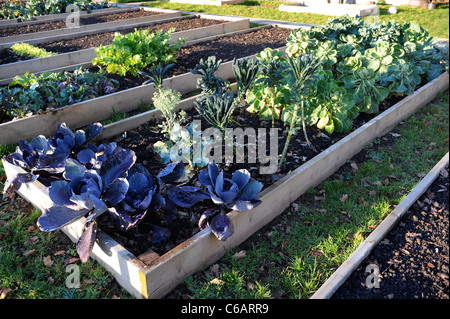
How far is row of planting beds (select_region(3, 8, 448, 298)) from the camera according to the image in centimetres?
256

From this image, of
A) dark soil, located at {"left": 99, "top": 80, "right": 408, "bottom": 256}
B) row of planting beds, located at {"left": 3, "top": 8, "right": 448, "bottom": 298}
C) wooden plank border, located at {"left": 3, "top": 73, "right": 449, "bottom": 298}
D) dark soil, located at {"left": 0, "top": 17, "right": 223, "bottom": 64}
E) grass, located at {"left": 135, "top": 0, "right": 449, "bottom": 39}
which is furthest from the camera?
grass, located at {"left": 135, "top": 0, "right": 449, "bottom": 39}

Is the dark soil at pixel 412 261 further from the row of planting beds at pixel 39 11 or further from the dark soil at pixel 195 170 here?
the row of planting beds at pixel 39 11

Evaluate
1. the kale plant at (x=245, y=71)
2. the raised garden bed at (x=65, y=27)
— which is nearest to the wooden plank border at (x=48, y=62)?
the raised garden bed at (x=65, y=27)

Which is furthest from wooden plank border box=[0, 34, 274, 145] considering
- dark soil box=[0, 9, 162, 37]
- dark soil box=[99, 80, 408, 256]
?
dark soil box=[0, 9, 162, 37]

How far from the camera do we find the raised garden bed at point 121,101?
154 inches

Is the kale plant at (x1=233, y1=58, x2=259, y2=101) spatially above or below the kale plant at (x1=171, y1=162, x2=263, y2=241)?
above

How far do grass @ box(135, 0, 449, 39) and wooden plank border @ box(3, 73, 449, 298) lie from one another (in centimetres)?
710

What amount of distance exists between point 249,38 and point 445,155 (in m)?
4.96

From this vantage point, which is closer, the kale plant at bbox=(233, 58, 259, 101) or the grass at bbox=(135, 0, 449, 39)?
the kale plant at bbox=(233, 58, 259, 101)

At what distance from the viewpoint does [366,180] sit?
364 cm

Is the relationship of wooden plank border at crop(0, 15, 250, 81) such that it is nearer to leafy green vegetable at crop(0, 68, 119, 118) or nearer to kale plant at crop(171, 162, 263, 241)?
leafy green vegetable at crop(0, 68, 119, 118)

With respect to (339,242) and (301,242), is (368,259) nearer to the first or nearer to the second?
(339,242)

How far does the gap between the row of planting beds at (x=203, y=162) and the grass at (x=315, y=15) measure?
560cm

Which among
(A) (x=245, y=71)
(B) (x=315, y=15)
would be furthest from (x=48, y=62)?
(B) (x=315, y=15)
